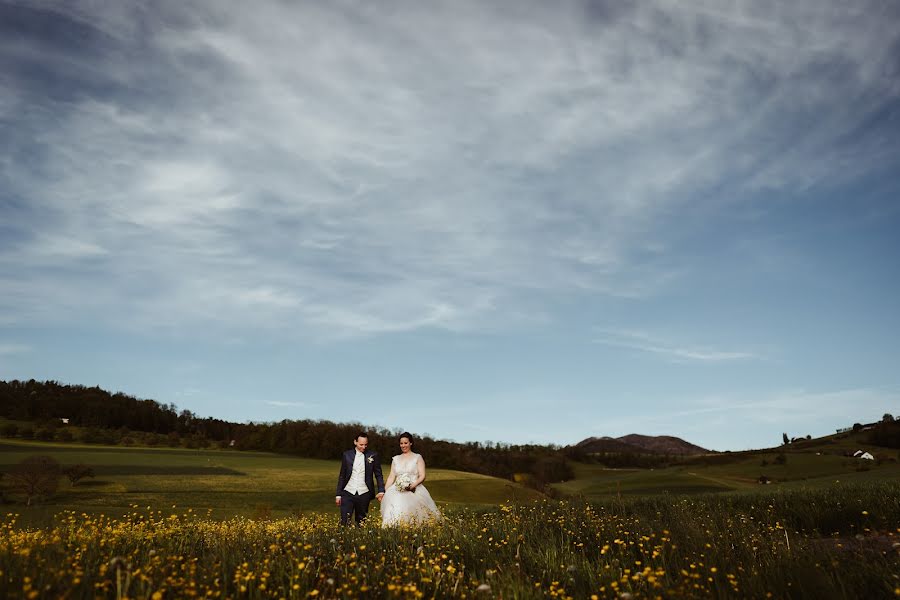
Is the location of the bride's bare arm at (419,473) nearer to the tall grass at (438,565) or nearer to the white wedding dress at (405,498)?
the white wedding dress at (405,498)

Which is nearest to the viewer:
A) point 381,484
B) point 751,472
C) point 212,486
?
point 381,484

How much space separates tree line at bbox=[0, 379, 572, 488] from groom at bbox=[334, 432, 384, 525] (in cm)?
5669

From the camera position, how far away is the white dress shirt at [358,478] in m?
14.9

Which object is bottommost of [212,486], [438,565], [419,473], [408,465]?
[212,486]

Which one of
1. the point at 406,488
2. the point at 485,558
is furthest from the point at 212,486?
the point at 485,558

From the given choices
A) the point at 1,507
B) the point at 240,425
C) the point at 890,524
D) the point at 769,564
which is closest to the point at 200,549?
the point at 769,564

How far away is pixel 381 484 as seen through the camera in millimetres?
14852

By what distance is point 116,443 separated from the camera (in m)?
81.9

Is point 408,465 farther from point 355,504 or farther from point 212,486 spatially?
point 212,486

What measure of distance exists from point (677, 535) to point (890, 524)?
802 centimetres

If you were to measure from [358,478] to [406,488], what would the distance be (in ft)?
4.52

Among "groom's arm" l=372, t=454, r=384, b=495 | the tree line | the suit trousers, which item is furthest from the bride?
the tree line

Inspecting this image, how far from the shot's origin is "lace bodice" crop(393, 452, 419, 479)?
14.7 meters

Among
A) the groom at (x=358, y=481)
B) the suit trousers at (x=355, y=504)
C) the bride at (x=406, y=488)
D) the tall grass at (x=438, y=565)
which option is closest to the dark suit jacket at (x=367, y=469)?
the groom at (x=358, y=481)
